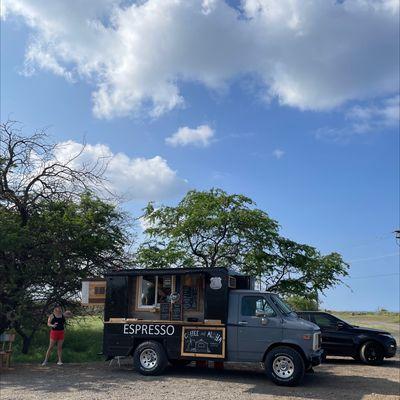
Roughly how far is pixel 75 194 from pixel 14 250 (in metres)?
3.29

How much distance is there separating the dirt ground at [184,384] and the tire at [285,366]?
0.68 feet

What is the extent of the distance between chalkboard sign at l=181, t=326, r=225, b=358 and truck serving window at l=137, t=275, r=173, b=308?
1.15 metres

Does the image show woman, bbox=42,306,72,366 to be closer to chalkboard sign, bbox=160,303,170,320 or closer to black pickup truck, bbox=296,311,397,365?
chalkboard sign, bbox=160,303,170,320

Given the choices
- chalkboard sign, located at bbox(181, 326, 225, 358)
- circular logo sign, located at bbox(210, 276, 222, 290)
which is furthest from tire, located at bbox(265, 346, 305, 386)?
circular logo sign, located at bbox(210, 276, 222, 290)

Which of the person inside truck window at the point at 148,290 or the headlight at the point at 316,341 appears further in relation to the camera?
the person inside truck window at the point at 148,290

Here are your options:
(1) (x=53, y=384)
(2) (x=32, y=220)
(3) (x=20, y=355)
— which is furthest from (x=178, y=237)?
(1) (x=53, y=384)

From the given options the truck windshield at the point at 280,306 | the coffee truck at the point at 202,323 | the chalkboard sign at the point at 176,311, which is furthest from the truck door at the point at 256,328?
the chalkboard sign at the point at 176,311

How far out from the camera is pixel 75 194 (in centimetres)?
1808

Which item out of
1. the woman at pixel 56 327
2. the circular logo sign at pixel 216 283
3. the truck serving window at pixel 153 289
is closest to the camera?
the circular logo sign at pixel 216 283

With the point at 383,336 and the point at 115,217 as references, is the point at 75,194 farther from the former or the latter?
the point at 383,336

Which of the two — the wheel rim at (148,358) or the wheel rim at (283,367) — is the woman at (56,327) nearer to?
the wheel rim at (148,358)

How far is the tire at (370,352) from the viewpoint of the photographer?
16.7 m

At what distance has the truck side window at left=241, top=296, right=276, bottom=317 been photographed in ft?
41.4

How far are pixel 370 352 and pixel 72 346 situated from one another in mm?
10744
